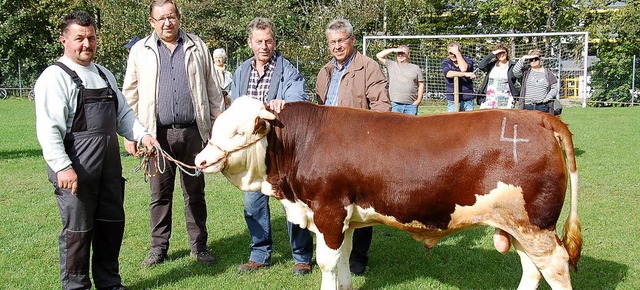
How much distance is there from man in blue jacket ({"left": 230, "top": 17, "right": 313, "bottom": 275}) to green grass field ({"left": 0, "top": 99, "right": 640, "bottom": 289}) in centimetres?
18

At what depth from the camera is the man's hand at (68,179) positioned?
3.91 meters

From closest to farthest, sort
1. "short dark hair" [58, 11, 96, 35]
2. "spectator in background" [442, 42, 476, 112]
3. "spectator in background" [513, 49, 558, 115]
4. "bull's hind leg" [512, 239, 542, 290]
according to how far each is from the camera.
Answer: "short dark hair" [58, 11, 96, 35]
"bull's hind leg" [512, 239, 542, 290]
"spectator in background" [513, 49, 558, 115]
"spectator in background" [442, 42, 476, 112]

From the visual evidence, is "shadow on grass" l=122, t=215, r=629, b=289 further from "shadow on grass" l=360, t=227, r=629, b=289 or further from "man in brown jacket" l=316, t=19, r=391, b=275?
"man in brown jacket" l=316, t=19, r=391, b=275

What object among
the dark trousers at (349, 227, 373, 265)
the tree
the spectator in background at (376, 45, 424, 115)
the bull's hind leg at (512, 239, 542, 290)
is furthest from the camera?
the tree

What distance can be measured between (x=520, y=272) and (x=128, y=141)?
3626 millimetres

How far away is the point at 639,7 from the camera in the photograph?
29297 mm

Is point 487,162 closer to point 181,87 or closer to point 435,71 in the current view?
point 181,87

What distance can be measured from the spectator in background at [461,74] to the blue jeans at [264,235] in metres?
5.76

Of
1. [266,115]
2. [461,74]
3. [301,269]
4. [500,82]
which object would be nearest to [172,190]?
[301,269]

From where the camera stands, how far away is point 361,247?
5344mm

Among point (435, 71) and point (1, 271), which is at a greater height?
point (435, 71)

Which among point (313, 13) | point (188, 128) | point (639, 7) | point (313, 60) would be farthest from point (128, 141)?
point (639, 7)

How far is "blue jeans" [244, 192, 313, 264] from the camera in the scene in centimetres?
529

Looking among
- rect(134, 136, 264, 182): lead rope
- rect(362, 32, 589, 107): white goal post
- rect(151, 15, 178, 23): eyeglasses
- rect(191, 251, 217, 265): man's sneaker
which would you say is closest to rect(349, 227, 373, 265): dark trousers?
rect(191, 251, 217, 265): man's sneaker
